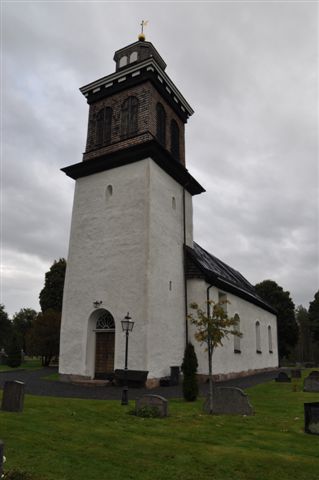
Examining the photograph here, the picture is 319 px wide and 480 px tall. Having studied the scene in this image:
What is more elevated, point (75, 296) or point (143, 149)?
point (143, 149)

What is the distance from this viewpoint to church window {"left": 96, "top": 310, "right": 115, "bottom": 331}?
18562 millimetres

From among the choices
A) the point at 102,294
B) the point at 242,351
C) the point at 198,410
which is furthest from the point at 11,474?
the point at 242,351

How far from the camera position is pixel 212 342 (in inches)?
469

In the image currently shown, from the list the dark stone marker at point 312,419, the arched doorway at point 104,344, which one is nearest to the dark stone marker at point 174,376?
the arched doorway at point 104,344

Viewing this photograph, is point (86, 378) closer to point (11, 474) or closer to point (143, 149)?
point (143, 149)

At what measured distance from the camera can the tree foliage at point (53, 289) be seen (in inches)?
1629

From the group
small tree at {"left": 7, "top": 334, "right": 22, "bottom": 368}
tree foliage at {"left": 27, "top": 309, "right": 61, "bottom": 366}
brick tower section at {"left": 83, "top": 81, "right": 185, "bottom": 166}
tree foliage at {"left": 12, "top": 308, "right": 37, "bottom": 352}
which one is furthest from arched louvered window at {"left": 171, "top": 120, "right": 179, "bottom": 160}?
tree foliage at {"left": 12, "top": 308, "right": 37, "bottom": 352}

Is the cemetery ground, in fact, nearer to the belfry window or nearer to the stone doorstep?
the stone doorstep

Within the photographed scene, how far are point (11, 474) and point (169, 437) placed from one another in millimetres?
3765

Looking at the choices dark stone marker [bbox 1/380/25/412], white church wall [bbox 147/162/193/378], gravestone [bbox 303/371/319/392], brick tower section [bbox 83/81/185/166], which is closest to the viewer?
dark stone marker [bbox 1/380/25/412]

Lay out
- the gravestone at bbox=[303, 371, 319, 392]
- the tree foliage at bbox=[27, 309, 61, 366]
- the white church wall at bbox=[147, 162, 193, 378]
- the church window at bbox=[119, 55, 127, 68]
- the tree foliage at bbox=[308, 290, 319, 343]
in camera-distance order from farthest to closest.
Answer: the tree foliage at bbox=[308, 290, 319, 343], the tree foliage at bbox=[27, 309, 61, 366], the church window at bbox=[119, 55, 127, 68], the white church wall at bbox=[147, 162, 193, 378], the gravestone at bbox=[303, 371, 319, 392]

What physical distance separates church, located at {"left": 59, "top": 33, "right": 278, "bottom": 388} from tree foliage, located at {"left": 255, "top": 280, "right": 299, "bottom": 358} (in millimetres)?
28583

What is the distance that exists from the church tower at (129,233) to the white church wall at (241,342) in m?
1.00

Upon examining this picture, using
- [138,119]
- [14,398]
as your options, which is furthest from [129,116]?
[14,398]
